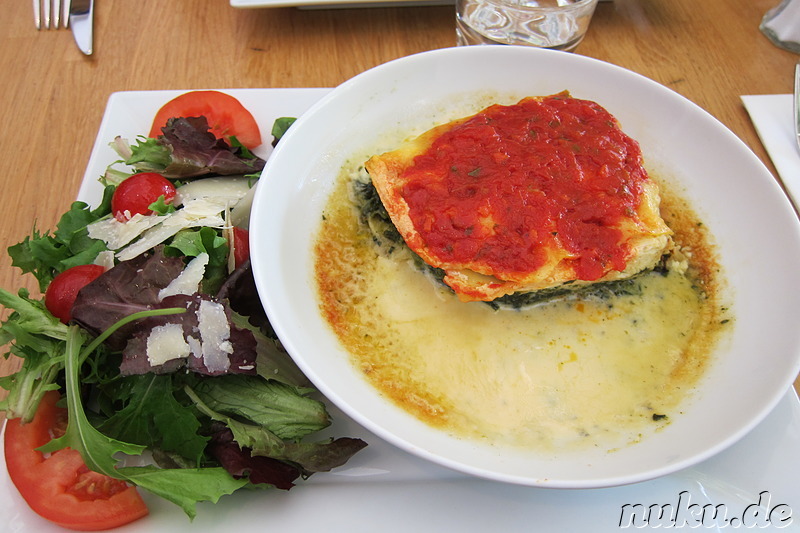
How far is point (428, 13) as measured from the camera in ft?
10.9

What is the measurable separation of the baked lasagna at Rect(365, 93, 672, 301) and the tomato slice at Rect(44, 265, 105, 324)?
3.22ft

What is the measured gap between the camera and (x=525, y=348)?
186 centimetres

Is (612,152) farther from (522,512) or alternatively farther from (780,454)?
(522,512)

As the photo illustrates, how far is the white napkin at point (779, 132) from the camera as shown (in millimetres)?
2555

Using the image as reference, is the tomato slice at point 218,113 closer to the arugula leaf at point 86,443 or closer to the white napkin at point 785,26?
the arugula leaf at point 86,443

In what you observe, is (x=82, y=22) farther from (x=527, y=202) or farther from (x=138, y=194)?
(x=527, y=202)

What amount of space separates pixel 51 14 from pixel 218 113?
5.28ft

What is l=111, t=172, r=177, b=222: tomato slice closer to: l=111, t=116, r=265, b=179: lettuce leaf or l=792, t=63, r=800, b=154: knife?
l=111, t=116, r=265, b=179: lettuce leaf

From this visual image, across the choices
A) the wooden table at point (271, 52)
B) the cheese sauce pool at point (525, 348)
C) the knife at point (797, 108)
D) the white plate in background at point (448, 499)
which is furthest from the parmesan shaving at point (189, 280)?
the knife at point (797, 108)

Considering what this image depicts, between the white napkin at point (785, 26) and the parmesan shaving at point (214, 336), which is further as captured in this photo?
the white napkin at point (785, 26)

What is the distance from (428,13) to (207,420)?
2651mm

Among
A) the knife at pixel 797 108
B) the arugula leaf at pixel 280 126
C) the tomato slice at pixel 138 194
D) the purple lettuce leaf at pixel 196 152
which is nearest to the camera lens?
the tomato slice at pixel 138 194

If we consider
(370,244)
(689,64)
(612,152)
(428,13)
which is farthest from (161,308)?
(689,64)

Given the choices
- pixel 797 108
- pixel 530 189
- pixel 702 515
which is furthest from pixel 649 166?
pixel 702 515
